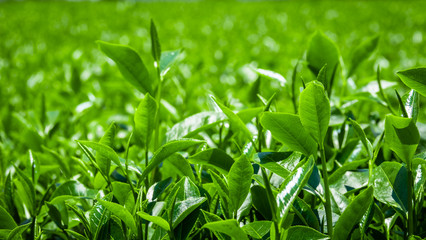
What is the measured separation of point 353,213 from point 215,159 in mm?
318

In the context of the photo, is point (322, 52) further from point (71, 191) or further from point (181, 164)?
point (71, 191)

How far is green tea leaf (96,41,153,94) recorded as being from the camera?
109cm

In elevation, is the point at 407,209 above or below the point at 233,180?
below

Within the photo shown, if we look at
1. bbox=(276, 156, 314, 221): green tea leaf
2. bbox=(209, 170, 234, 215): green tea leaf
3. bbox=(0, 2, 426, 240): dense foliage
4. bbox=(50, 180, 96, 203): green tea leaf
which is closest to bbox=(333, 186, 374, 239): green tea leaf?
bbox=(0, 2, 426, 240): dense foliage

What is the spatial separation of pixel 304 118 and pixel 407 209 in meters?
0.31

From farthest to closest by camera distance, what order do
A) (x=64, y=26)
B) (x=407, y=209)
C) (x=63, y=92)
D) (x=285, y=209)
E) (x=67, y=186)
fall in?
1. (x=64, y=26)
2. (x=63, y=92)
3. (x=67, y=186)
4. (x=407, y=209)
5. (x=285, y=209)

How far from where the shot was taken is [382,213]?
36.6 inches

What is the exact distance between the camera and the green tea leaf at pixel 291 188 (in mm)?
727

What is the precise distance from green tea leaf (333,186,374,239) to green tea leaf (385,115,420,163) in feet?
0.47

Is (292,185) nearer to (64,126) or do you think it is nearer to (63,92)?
(64,126)

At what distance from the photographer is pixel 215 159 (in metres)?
0.92

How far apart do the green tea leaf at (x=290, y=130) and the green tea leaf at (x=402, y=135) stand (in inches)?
6.1

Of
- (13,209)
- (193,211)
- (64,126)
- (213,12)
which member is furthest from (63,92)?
(213,12)

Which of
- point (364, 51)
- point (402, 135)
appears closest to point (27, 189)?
point (402, 135)
